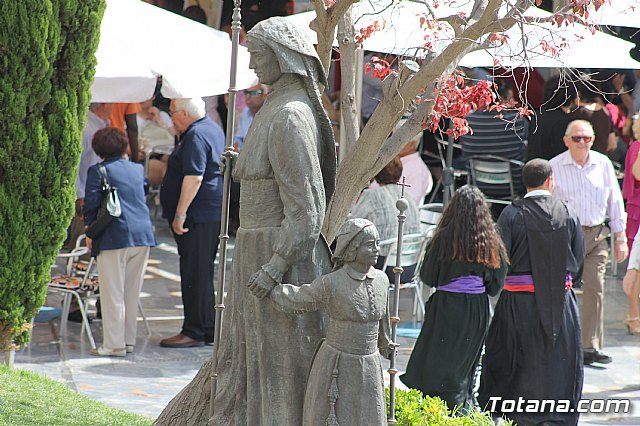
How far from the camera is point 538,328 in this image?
26.3 feet

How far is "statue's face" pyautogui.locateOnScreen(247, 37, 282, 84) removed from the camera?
5.16 m

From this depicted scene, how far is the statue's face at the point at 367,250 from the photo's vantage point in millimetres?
4949

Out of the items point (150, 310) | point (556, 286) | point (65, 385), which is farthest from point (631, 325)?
point (65, 385)

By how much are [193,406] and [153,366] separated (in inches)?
130

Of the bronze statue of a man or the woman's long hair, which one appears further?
the woman's long hair

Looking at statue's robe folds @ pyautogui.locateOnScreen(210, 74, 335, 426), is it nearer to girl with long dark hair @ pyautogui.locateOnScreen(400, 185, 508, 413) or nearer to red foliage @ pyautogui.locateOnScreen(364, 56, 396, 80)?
red foliage @ pyautogui.locateOnScreen(364, 56, 396, 80)

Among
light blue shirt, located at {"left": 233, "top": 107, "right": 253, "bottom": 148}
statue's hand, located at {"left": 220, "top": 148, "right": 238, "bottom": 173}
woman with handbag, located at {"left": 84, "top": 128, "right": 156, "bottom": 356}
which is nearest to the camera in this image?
statue's hand, located at {"left": 220, "top": 148, "right": 238, "bottom": 173}

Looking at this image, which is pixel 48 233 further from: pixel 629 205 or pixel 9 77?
pixel 629 205

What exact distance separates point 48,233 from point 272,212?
12.3 feet

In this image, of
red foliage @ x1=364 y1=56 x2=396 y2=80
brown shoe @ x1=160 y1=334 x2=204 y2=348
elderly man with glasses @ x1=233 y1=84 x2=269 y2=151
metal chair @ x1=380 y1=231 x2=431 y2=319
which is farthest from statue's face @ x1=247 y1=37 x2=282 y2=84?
elderly man with glasses @ x1=233 y1=84 x2=269 y2=151

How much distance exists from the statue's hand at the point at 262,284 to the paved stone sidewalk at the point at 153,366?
3.03m

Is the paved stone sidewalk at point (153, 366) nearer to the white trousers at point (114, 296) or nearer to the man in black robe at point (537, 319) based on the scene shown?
the white trousers at point (114, 296)

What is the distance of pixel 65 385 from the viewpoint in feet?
27.6

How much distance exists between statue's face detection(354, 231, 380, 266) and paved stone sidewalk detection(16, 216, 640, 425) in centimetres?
330
